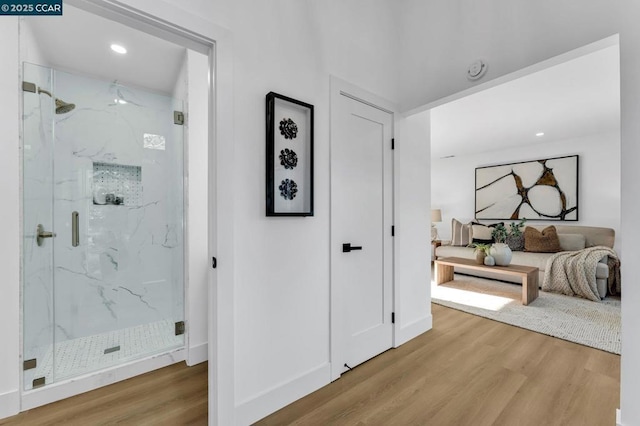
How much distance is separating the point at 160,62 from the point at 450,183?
6.30 m

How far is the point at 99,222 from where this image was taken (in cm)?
254

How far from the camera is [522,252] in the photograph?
183 inches

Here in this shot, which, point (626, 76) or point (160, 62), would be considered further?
point (160, 62)

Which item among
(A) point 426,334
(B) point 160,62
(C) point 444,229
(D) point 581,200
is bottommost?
(A) point 426,334

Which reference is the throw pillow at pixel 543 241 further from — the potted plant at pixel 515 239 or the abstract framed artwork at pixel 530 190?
the abstract framed artwork at pixel 530 190

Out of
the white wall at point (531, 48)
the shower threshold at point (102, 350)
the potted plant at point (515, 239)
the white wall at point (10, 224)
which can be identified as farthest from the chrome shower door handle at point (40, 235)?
the potted plant at point (515, 239)

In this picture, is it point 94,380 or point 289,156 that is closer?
point 289,156

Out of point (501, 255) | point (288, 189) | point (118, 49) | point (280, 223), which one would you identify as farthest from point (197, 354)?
point (501, 255)

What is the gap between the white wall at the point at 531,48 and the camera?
1.37 m

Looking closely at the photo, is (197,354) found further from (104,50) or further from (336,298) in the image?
(104,50)

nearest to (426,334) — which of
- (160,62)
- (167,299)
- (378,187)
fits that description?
(378,187)

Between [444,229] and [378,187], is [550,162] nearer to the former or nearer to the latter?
[444,229]

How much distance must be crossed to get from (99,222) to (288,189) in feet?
6.64

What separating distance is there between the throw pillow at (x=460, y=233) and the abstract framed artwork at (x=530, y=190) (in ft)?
1.63
